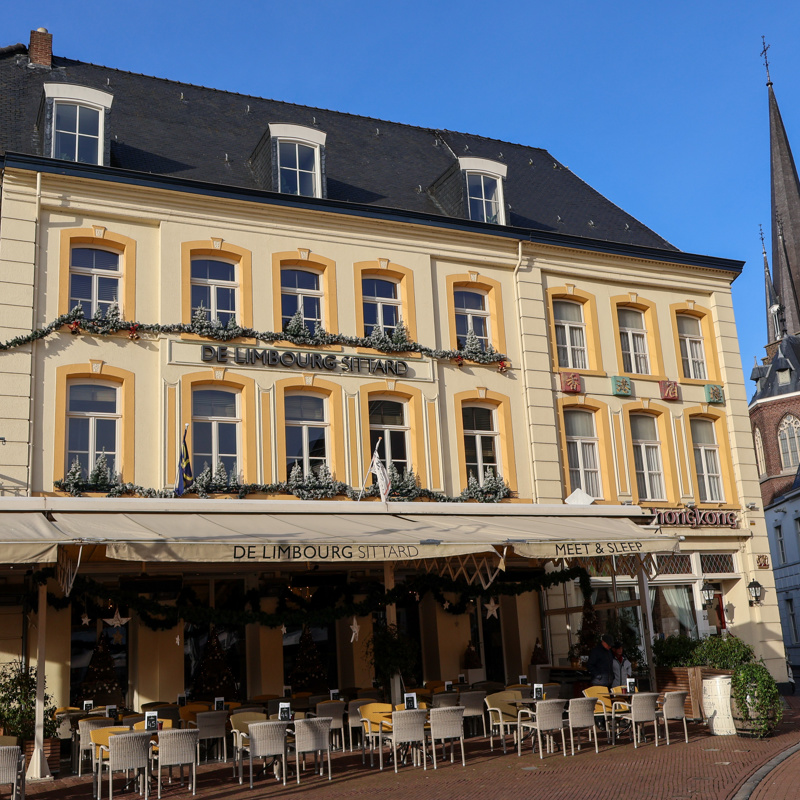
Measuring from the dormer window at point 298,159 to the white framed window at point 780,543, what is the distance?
117 ft

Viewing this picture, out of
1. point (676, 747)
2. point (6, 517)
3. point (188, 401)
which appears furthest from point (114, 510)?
point (676, 747)

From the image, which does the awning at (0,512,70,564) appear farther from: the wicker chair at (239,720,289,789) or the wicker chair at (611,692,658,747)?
the wicker chair at (611,692,658,747)

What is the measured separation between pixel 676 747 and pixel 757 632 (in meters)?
8.81

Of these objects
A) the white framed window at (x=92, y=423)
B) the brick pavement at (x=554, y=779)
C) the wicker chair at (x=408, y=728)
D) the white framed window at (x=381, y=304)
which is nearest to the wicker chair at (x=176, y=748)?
the brick pavement at (x=554, y=779)

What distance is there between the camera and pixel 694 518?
2069 cm

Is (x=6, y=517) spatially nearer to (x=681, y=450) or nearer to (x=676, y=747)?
(x=676, y=747)

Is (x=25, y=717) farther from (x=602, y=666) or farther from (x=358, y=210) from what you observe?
(x=358, y=210)

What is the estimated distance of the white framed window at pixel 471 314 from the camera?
19922 millimetres

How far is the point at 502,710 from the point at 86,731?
→ 19.3 ft

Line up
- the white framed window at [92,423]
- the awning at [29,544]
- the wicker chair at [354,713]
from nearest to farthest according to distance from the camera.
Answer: the awning at [29,544]
the wicker chair at [354,713]
the white framed window at [92,423]

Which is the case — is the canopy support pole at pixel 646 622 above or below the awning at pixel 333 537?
below

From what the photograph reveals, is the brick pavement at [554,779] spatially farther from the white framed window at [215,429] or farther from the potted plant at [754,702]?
the white framed window at [215,429]

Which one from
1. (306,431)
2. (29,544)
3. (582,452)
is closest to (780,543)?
(582,452)

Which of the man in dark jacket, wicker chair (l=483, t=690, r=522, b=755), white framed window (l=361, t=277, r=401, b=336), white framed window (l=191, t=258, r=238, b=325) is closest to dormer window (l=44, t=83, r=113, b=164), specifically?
white framed window (l=191, t=258, r=238, b=325)
